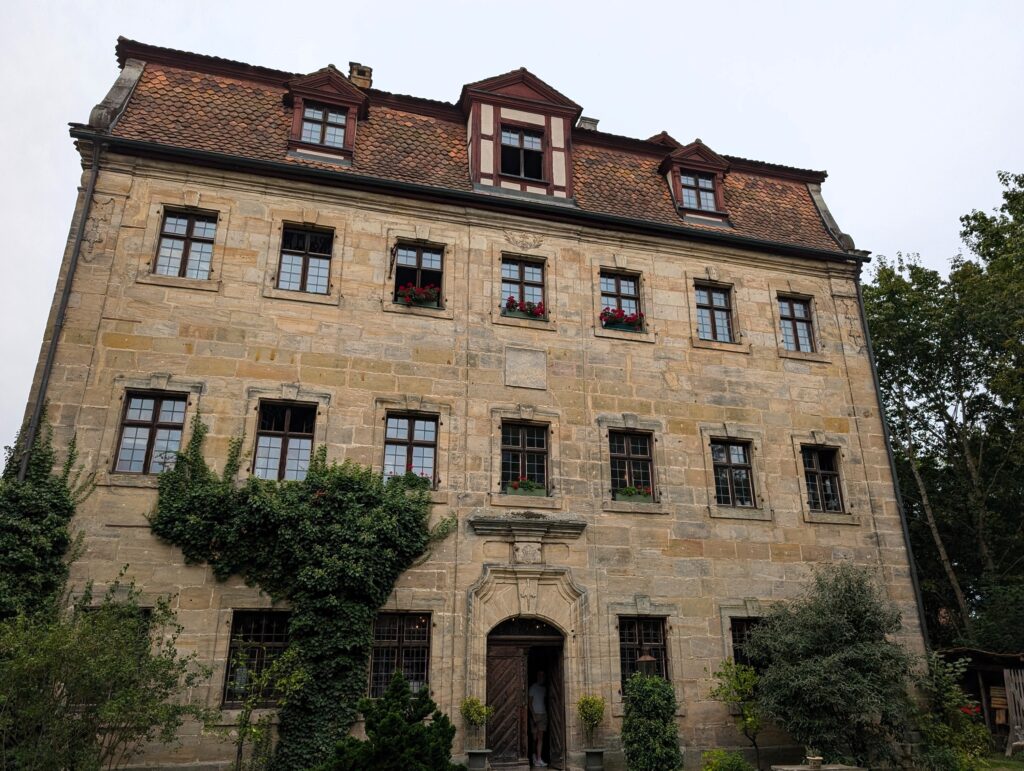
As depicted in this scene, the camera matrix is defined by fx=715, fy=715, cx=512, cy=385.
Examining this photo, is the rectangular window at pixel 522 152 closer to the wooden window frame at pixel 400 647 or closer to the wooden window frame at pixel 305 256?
the wooden window frame at pixel 305 256

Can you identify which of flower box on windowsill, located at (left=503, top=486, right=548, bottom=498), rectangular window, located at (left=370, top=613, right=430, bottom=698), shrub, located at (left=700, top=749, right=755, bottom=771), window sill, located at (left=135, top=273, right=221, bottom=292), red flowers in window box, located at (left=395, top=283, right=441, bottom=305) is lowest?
shrub, located at (left=700, top=749, right=755, bottom=771)

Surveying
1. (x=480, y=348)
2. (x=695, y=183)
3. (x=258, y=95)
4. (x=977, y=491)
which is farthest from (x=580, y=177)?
(x=977, y=491)

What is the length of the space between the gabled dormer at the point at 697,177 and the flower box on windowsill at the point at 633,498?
787 cm

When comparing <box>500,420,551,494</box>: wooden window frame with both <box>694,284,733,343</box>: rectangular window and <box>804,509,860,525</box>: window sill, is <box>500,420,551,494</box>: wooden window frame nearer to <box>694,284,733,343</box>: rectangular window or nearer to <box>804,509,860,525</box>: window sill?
<box>694,284,733,343</box>: rectangular window

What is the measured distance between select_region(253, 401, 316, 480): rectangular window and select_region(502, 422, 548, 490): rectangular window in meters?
3.85

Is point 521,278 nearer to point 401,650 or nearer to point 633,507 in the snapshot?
point 633,507

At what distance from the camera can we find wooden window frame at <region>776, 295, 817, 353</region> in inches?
692

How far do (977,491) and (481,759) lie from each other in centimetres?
2086

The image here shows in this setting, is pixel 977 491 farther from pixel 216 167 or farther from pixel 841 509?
pixel 216 167

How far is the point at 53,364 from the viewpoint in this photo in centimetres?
1276

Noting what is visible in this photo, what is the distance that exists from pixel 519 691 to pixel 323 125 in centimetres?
1280

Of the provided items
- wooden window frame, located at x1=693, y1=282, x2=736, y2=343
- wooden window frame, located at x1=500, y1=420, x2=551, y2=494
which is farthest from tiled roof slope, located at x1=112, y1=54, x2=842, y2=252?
wooden window frame, located at x1=500, y1=420, x2=551, y2=494

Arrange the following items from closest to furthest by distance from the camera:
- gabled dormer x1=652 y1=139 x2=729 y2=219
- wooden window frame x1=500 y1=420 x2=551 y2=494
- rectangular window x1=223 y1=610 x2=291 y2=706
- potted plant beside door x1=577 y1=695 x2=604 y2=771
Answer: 1. rectangular window x1=223 y1=610 x2=291 y2=706
2. potted plant beside door x1=577 y1=695 x2=604 y2=771
3. wooden window frame x1=500 y1=420 x2=551 y2=494
4. gabled dormer x1=652 y1=139 x2=729 y2=219

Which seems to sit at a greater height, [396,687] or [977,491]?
[977,491]
